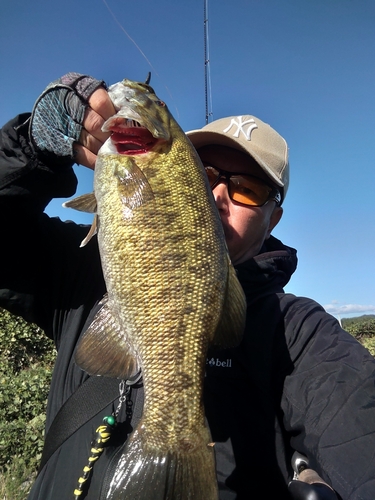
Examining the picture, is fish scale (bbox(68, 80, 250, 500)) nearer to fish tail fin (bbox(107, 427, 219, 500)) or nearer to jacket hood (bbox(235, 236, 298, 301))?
fish tail fin (bbox(107, 427, 219, 500))

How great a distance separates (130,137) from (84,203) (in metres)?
0.41

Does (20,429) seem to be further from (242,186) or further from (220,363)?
(242,186)

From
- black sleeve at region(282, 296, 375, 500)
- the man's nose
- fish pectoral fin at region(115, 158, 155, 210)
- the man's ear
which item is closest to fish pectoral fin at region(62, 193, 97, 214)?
fish pectoral fin at region(115, 158, 155, 210)

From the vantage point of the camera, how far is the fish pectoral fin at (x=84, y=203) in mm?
1978

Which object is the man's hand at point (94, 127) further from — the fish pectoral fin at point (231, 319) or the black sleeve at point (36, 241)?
the fish pectoral fin at point (231, 319)

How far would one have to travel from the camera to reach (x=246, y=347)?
235 centimetres

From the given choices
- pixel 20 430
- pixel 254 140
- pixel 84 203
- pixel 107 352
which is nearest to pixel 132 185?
pixel 84 203

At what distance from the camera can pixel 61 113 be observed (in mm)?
2012

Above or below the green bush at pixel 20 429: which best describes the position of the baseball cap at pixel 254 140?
above

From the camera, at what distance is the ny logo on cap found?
2930mm

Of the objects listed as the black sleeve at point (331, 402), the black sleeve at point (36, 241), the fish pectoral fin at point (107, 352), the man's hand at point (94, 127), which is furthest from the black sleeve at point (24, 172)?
the black sleeve at point (331, 402)

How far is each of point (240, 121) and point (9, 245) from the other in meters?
1.88

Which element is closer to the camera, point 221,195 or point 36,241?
point 36,241

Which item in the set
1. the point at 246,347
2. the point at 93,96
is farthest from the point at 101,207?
the point at 246,347
